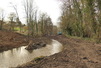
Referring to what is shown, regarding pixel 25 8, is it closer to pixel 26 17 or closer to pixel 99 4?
pixel 26 17

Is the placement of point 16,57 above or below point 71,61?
below

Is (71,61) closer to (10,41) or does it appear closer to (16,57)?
(16,57)

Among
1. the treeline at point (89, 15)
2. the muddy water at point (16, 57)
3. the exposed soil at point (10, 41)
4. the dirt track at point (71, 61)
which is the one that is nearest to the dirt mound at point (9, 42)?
the exposed soil at point (10, 41)

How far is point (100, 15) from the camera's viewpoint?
54.0 feet

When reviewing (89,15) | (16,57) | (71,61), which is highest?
(89,15)

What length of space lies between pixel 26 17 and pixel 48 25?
24479 mm

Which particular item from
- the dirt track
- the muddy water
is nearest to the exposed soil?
the muddy water

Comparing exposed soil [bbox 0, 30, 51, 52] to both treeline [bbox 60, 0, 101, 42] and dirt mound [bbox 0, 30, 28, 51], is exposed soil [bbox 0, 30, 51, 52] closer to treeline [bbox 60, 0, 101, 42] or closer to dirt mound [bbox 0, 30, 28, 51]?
dirt mound [bbox 0, 30, 28, 51]

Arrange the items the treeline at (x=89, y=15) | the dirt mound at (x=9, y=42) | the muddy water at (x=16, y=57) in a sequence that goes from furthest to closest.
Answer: the treeline at (x=89, y=15)
the dirt mound at (x=9, y=42)
the muddy water at (x=16, y=57)

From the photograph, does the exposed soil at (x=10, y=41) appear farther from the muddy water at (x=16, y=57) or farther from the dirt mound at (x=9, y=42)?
the muddy water at (x=16, y=57)

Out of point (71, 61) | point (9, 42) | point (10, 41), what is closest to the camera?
point (71, 61)

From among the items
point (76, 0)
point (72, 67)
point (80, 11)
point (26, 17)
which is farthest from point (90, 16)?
point (26, 17)

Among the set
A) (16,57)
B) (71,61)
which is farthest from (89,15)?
(16,57)

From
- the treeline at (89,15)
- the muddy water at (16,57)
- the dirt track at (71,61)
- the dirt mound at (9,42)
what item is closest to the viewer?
the dirt track at (71,61)
